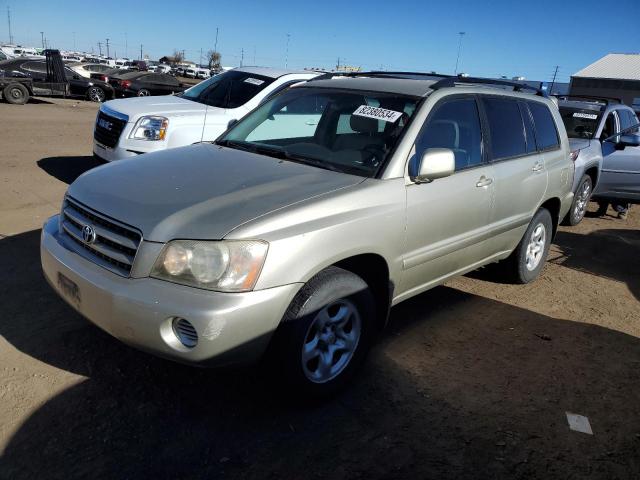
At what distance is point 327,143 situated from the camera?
3822 mm

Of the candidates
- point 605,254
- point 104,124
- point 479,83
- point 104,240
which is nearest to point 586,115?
point 605,254

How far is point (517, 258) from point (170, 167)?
327 cm

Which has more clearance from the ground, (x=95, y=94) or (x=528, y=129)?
(x=528, y=129)

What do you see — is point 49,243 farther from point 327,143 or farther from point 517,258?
point 517,258

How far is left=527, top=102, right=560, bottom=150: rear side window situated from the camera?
498cm

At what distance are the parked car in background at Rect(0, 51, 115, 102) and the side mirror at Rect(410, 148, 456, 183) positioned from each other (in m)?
20.2

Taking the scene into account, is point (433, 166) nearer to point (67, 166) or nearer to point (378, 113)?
point (378, 113)

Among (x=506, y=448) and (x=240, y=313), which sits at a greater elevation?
(x=240, y=313)

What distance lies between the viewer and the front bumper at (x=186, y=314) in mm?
2516

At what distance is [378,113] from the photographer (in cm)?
369

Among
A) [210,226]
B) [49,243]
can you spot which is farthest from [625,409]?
[49,243]

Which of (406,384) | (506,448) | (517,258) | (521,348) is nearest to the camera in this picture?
(506,448)

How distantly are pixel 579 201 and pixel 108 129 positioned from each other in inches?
270

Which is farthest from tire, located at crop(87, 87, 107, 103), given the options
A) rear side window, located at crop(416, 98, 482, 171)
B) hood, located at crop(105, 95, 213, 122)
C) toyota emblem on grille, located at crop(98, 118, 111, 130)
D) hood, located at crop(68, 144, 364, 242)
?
rear side window, located at crop(416, 98, 482, 171)
